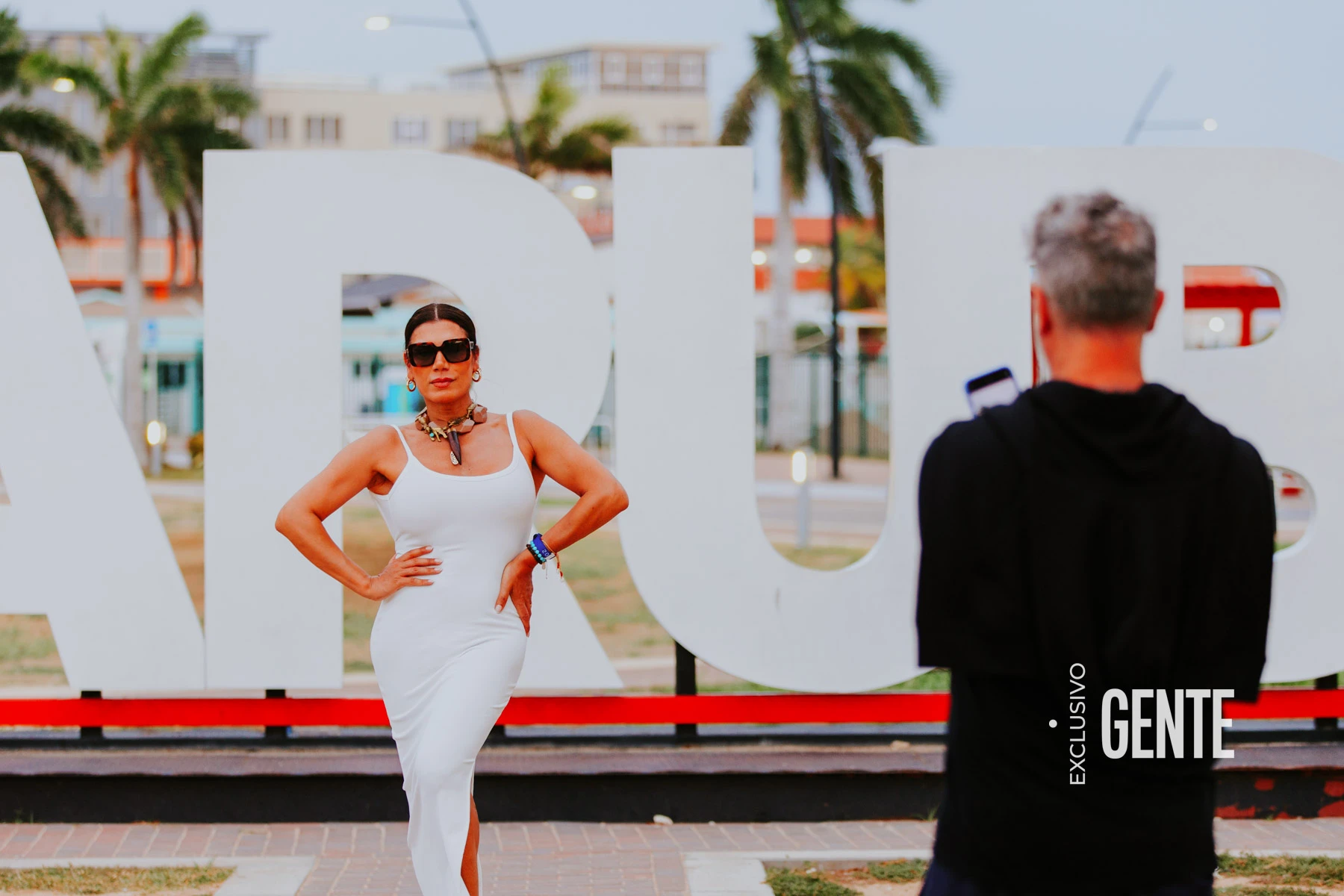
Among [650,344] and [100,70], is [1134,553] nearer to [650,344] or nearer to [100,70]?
[650,344]

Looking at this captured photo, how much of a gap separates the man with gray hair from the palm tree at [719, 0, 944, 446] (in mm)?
31318

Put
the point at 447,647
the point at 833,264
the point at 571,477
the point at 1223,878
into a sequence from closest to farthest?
the point at 447,647
the point at 571,477
the point at 1223,878
the point at 833,264

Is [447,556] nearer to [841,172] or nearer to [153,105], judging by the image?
[841,172]

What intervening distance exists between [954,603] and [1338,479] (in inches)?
185

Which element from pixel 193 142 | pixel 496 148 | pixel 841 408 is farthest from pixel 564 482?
Answer: pixel 496 148

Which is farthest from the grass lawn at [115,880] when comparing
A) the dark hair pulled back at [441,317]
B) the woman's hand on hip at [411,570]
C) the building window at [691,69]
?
the building window at [691,69]

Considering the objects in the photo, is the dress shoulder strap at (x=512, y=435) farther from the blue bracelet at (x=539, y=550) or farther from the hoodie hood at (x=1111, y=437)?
the hoodie hood at (x=1111, y=437)

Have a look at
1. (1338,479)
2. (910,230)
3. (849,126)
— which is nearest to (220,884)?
(910,230)

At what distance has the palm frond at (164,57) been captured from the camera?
3403 cm

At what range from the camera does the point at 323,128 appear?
80.6 meters

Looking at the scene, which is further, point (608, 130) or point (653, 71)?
point (653, 71)

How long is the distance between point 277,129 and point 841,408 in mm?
52625

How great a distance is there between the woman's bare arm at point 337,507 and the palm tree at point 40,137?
31573 mm

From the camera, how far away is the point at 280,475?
6.01 m
